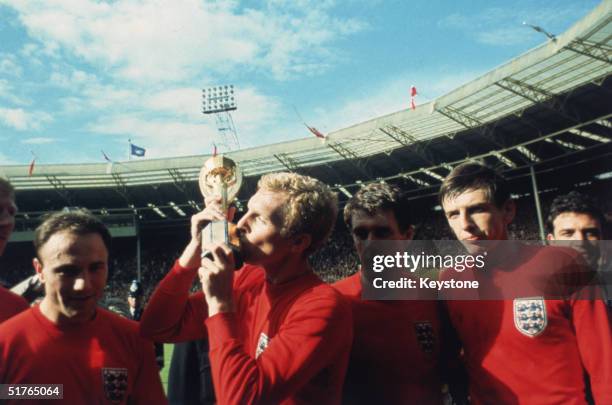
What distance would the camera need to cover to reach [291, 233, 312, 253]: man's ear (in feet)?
5.58

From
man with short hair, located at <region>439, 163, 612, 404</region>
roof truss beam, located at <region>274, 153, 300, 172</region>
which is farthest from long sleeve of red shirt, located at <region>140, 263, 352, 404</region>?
roof truss beam, located at <region>274, 153, 300, 172</region>

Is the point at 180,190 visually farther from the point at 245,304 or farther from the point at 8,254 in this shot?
the point at 245,304

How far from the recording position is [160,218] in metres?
27.7

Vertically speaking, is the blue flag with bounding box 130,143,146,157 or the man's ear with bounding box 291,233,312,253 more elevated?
the blue flag with bounding box 130,143,146,157

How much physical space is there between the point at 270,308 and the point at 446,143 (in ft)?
58.4

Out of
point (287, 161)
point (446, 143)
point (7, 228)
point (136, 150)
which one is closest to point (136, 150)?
point (136, 150)

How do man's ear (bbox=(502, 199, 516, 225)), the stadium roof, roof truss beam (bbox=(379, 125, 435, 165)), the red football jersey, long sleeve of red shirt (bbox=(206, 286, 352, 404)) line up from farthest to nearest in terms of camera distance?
roof truss beam (bbox=(379, 125, 435, 165)) → the stadium roof → man's ear (bbox=(502, 199, 516, 225)) → the red football jersey → long sleeve of red shirt (bbox=(206, 286, 352, 404))

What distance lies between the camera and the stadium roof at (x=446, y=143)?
1356cm

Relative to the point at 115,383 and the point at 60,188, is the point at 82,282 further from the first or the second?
the point at 60,188

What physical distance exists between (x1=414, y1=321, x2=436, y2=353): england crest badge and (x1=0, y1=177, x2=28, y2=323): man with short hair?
1655 mm

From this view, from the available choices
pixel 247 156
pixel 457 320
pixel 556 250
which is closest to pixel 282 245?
pixel 457 320

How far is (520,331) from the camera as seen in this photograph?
5.97 ft

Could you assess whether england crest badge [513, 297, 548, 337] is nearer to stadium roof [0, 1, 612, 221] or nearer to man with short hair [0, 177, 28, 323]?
man with short hair [0, 177, 28, 323]

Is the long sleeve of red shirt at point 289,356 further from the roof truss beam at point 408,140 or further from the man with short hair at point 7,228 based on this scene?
the roof truss beam at point 408,140
